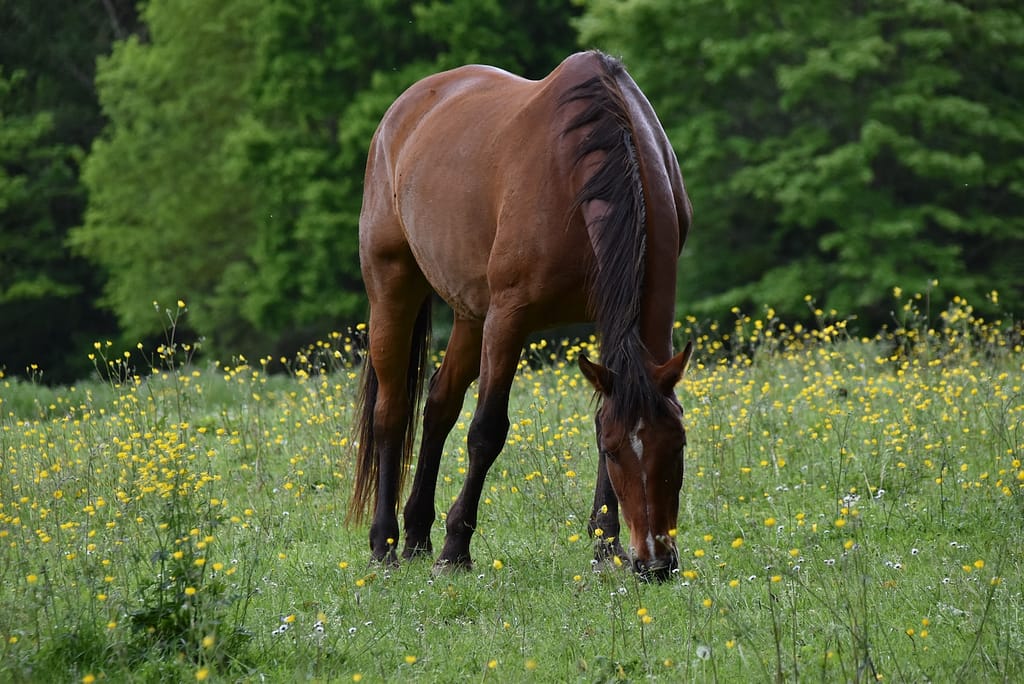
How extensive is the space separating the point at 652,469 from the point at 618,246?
95cm

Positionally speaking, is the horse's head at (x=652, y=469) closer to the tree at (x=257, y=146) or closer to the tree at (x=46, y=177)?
the tree at (x=257, y=146)

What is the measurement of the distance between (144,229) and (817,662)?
26977 millimetres

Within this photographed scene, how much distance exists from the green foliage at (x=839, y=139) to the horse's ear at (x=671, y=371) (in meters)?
16.3

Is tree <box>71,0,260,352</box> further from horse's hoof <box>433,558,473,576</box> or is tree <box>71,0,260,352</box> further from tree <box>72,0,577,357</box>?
horse's hoof <box>433,558,473,576</box>

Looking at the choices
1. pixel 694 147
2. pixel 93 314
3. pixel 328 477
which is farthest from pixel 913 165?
pixel 93 314

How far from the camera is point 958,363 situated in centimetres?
969

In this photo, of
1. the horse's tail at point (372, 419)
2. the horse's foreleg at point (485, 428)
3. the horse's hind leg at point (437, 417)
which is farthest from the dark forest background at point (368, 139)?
the horse's foreleg at point (485, 428)

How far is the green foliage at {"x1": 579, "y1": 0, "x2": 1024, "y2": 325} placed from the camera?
21.0 m

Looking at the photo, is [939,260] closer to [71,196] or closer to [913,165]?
[913,165]

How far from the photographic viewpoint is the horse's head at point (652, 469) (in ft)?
15.4

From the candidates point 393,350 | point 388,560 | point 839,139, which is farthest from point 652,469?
point 839,139

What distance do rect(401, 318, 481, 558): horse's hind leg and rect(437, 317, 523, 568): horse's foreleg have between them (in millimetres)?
503

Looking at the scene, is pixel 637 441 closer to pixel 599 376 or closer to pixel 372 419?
pixel 599 376

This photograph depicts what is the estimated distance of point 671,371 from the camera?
189 inches
